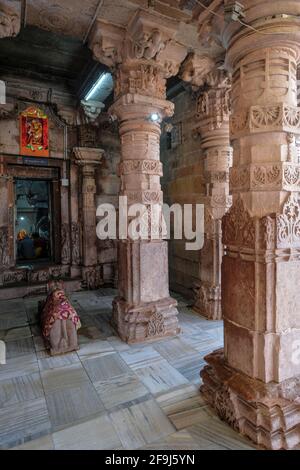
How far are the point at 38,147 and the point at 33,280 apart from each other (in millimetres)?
3447

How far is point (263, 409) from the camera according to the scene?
2.14m

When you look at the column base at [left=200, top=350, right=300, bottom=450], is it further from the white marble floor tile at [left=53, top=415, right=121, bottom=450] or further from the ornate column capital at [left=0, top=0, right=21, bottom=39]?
the ornate column capital at [left=0, top=0, right=21, bottom=39]

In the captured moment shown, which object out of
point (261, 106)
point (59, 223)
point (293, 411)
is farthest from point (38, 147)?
point (293, 411)

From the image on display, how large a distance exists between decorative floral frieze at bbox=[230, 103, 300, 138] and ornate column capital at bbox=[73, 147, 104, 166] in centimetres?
562

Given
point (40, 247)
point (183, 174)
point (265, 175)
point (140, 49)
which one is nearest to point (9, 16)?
point (140, 49)

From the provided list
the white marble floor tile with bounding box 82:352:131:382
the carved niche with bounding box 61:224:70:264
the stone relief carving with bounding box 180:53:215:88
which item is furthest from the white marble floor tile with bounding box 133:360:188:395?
the carved niche with bounding box 61:224:70:264

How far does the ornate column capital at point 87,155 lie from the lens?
23.4ft

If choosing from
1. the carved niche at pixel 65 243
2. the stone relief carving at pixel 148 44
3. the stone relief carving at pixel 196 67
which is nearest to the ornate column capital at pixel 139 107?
the stone relief carving at pixel 148 44

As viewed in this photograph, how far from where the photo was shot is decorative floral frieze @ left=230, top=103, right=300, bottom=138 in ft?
7.09

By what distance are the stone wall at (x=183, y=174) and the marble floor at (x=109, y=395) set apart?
6.16 ft

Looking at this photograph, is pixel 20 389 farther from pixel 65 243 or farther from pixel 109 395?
pixel 65 243

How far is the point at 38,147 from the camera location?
22.7 ft
